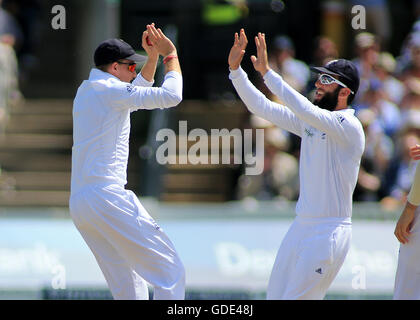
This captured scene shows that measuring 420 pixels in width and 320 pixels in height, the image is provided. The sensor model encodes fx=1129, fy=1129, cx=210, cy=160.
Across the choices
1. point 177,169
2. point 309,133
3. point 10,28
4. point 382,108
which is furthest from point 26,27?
point 309,133

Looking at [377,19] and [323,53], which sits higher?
[377,19]

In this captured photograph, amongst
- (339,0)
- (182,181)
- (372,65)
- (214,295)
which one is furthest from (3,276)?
(339,0)

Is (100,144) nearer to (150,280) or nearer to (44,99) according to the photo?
(150,280)

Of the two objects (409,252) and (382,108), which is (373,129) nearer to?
(382,108)

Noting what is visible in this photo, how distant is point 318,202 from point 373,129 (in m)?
5.07

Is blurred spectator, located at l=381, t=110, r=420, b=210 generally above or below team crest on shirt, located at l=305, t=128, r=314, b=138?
below

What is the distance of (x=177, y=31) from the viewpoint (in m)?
14.7

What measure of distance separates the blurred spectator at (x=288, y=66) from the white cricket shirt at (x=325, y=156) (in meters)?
5.31

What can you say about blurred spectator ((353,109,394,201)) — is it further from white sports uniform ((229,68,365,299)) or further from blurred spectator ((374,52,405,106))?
white sports uniform ((229,68,365,299))

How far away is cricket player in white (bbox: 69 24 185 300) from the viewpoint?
721 centimetres

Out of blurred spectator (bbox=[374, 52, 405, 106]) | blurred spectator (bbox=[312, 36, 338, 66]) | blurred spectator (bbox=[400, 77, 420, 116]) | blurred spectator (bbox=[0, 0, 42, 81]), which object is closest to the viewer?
blurred spectator (bbox=[400, 77, 420, 116])

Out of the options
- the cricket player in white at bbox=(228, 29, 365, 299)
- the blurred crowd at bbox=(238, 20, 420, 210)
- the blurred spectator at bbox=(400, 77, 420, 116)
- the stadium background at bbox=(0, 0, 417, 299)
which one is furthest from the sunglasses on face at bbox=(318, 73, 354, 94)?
the blurred spectator at bbox=(400, 77, 420, 116)

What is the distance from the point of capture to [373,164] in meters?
11.9

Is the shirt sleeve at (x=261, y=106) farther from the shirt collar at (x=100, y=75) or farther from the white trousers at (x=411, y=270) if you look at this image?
the white trousers at (x=411, y=270)
